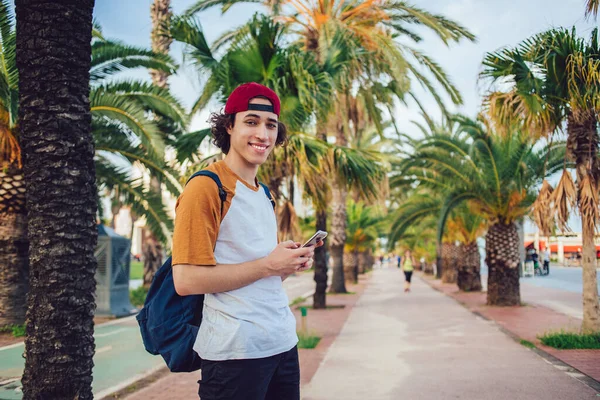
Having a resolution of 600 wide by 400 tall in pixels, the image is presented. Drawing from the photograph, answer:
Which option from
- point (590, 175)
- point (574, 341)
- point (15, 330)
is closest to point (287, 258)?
point (574, 341)

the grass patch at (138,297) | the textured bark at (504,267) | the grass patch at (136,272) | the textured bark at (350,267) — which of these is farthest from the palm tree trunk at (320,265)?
the grass patch at (136,272)

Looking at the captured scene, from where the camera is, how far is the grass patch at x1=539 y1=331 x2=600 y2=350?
8.38m

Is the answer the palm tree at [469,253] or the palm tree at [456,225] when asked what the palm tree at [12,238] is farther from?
the palm tree at [469,253]

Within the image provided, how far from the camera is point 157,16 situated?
18.2m

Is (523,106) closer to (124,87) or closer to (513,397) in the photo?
(513,397)

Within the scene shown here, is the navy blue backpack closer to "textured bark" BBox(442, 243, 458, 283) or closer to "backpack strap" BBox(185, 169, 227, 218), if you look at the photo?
"backpack strap" BBox(185, 169, 227, 218)

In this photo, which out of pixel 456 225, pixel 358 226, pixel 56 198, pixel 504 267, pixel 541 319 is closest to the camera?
pixel 56 198

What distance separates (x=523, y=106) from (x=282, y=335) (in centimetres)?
789

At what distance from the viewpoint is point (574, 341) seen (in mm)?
8453

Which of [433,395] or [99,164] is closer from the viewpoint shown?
[433,395]

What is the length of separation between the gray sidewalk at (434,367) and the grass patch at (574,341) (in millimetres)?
463

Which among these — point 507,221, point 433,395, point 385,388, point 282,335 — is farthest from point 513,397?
point 507,221

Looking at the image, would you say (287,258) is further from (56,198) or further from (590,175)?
(590,175)

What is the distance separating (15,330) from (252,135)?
9171 millimetres
